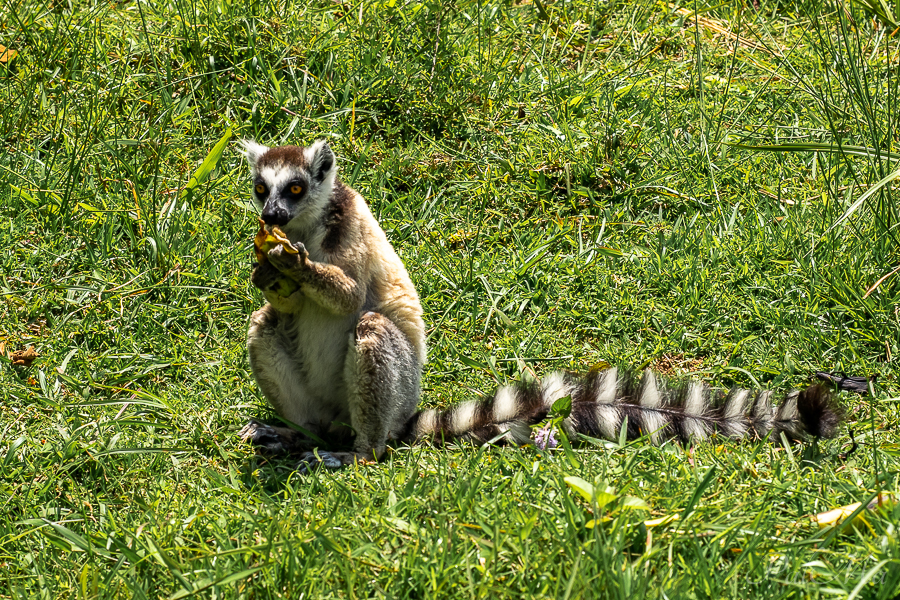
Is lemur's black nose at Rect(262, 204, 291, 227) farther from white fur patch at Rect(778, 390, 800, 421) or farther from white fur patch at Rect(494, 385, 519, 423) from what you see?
white fur patch at Rect(778, 390, 800, 421)

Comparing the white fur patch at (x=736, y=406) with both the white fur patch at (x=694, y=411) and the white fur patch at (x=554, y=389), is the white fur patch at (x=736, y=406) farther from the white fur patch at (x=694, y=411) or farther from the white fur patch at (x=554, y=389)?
the white fur patch at (x=554, y=389)

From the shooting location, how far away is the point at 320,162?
12.6ft

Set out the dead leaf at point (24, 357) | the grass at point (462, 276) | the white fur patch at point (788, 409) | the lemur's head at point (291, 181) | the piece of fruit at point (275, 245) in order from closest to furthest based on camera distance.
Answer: the grass at point (462, 276) → the white fur patch at point (788, 409) → the piece of fruit at point (275, 245) → the lemur's head at point (291, 181) → the dead leaf at point (24, 357)

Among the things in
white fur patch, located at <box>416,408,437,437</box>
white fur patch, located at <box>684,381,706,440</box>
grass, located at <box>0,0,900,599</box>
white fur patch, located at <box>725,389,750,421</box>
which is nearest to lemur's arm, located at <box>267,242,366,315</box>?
white fur patch, located at <box>416,408,437,437</box>

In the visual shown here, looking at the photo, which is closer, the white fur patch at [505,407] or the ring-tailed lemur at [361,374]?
the ring-tailed lemur at [361,374]

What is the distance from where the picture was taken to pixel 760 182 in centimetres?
534

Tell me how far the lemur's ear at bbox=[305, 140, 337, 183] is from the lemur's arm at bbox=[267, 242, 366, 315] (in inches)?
13.3

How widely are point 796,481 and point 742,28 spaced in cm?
465

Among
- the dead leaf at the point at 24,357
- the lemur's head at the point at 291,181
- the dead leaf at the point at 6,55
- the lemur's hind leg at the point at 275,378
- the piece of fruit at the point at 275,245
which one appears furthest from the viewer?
the dead leaf at the point at 6,55

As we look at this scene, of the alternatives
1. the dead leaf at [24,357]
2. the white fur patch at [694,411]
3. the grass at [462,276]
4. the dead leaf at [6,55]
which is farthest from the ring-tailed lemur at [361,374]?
the dead leaf at [6,55]

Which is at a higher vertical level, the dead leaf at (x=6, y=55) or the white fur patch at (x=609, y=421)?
the dead leaf at (x=6, y=55)

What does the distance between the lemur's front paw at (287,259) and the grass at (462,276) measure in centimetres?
81

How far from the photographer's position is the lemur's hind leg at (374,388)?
3.64 meters

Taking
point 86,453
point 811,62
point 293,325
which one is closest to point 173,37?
point 293,325
